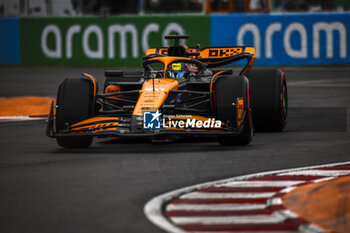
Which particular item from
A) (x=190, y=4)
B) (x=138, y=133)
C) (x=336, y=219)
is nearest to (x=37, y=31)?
(x=190, y=4)

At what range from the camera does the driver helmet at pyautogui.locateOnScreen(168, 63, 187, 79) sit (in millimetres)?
11117

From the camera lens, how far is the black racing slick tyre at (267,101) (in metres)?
11.6

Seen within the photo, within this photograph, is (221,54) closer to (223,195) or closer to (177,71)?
(177,71)

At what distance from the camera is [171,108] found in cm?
985

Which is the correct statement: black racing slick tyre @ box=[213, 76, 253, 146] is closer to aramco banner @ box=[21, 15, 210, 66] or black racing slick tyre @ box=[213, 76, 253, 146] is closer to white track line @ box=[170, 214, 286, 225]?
white track line @ box=[170, 214, 286, 225]

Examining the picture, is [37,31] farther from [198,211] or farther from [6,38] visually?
[198,211]

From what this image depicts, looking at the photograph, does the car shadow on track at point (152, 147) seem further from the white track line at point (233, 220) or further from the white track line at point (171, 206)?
the white track line at point (233, 220)

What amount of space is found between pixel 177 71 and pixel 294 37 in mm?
14174

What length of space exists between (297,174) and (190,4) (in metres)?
19.0

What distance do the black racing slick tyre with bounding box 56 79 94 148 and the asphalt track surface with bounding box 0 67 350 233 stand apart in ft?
0.59

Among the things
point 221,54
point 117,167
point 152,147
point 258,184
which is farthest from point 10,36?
point 258,184

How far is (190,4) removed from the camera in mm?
26531

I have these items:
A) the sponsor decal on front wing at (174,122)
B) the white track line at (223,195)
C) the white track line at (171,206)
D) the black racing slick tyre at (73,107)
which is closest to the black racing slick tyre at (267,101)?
the sponsor decal on front wing at (174,122)

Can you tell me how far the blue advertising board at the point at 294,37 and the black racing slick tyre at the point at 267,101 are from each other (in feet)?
43.0
